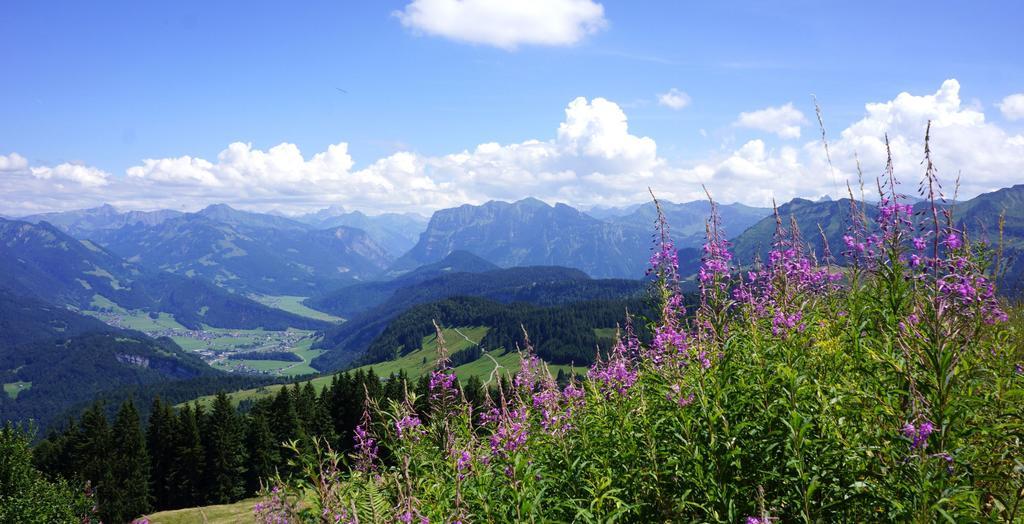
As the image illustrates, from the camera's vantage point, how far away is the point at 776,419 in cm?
641

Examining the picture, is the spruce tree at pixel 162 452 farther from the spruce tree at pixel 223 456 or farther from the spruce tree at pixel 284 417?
the spruce tree at pixel 284 417

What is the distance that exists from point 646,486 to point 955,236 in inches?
215

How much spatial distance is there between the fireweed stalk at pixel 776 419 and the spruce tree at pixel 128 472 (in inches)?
3162

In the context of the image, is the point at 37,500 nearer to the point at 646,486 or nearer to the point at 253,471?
the point at 253,471

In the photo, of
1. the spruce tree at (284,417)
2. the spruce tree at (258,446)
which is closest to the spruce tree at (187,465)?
the spruce tree at (258,446)

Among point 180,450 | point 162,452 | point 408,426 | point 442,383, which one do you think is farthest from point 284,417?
point 442,383

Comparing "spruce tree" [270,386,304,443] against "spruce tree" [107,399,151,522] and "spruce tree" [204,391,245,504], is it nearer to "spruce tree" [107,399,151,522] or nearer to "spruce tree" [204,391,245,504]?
"spruce tree" [204,391,245,504]

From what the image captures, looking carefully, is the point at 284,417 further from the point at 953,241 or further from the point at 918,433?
the point at 918,433

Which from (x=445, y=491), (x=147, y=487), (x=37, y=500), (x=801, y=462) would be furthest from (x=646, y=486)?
(x=147, y=487)

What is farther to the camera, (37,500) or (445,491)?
(37,500)

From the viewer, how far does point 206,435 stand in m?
76.9

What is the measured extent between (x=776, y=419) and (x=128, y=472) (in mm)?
90996

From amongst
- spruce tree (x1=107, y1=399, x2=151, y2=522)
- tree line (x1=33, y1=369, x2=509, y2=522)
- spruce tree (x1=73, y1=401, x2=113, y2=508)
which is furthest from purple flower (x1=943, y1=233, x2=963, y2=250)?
spruce tree (x1=73, y1=401, x2=113, y2=508)

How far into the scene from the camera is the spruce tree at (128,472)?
66562 mm
